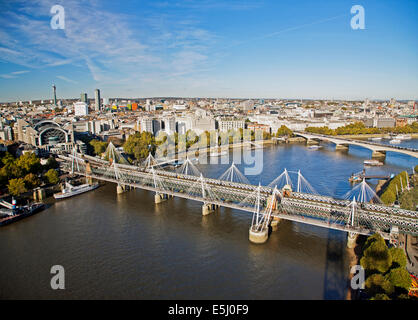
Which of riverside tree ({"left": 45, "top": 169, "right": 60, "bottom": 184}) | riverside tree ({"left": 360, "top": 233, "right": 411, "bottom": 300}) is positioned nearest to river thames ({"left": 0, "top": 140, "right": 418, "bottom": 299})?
riverside tree ({"left": 360, "top": 233, "right": 411, "bottom": 300})

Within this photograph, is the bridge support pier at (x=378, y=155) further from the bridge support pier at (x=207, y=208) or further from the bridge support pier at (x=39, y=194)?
the bridge support pier at (x=39, y=194)

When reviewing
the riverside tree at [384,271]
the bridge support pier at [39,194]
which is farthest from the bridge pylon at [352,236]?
the bridge support pier at [39,194]

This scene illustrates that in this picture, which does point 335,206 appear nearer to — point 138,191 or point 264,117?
point 138,191

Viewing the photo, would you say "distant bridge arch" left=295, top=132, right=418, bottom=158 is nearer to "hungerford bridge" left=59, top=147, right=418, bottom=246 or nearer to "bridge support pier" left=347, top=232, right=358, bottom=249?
"hungerford bridge" left=59, top=147, right=418, bottom=246

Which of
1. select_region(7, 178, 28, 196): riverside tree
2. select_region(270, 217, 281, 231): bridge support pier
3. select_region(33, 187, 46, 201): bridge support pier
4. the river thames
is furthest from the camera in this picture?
select_region(33, 187, 46, 201): bridge support pier

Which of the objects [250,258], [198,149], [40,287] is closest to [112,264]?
[40,287]

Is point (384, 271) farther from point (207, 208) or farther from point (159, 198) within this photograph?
point (159, 198)

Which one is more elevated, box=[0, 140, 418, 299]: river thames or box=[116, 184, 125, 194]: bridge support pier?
box=[116, 184, 125, 194]: bridge support pier
